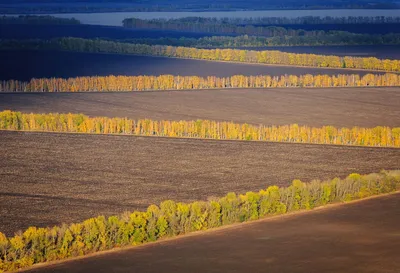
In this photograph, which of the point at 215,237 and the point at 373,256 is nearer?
the point at 373,256

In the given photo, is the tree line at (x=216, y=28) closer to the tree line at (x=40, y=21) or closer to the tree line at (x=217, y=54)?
the tree line at (x=40, y=21)

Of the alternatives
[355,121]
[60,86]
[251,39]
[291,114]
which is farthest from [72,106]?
[251,39]

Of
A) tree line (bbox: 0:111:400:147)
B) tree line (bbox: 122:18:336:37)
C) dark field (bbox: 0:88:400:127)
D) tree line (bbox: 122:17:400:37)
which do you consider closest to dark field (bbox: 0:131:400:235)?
tree line (bbox: 0:111:400:147)

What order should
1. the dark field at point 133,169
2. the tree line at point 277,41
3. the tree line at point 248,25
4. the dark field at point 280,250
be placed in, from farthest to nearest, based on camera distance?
the tree line at point 248,25 → the tree line at point 277,41 → the dark field at point 133,169 → the dark field at point 280,250

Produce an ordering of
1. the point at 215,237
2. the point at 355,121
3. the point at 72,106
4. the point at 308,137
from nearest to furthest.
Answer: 1. the point at 215,237
2. the point at 308,137
3. the point at 355,121
4. the point at 72,106

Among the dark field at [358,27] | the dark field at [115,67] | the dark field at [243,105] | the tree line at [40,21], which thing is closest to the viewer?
the dark field at [243,105]

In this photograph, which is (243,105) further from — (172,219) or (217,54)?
(172,219)

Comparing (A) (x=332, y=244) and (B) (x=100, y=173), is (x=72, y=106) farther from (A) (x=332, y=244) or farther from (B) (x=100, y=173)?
(A) (x=332, y=244)

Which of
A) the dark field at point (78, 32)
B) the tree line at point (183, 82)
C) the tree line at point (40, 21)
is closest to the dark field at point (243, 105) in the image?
the tree line at point (183, 82)

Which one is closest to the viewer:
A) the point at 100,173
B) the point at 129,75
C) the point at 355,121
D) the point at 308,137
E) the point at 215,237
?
the point at 215,237
